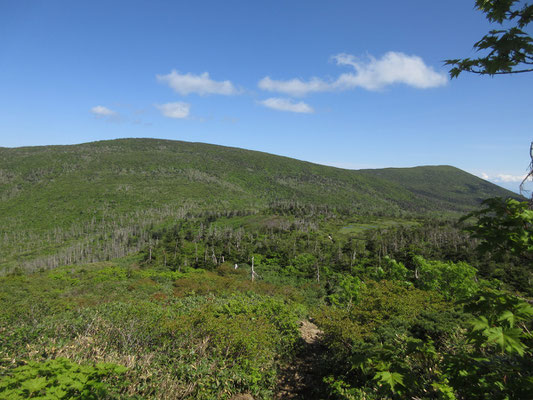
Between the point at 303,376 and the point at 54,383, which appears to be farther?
the point at 303,376

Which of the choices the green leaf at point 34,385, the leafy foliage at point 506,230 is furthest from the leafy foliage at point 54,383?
the leafy foliage at point 506,230

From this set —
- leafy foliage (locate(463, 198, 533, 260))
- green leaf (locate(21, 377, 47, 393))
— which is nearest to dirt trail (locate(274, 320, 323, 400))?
green leaf (locate(21, 377, 47, 393))

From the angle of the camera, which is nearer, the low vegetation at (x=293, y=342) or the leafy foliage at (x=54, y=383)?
the low vegetation at (x=293, y=342)

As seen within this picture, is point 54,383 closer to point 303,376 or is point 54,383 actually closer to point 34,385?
point 34,385

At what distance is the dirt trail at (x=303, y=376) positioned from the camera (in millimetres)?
11688

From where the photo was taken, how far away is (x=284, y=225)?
4685 inches

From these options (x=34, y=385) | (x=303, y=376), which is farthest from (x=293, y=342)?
(x=34, y=385)

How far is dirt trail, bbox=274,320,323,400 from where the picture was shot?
38.3 feet

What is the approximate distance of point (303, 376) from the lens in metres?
13.4

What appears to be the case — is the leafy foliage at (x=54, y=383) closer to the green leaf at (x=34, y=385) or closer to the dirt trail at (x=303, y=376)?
the green leaf at (x=34, y=385)

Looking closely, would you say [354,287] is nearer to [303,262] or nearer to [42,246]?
[303,262]

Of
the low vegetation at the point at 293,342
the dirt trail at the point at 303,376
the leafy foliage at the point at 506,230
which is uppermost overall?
the leafy foliage at the point at 506,230

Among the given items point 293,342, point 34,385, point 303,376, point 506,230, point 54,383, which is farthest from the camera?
point 293,342

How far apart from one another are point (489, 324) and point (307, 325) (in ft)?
66.6
